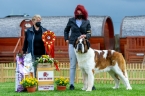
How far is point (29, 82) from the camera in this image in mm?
9672

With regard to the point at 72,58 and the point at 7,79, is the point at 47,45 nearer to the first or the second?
the point at 72,58

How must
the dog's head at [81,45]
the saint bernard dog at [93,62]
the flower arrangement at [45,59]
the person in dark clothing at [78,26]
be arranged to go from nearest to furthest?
1. the dog's head at [81,45]
2. the saint bernard dog at [93,62]
3. the flower arrangement at [45,59]
4. the person in dark clothing at [78,26]

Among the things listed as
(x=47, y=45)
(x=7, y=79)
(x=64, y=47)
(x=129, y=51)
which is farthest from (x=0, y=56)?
(x=47, y=45)

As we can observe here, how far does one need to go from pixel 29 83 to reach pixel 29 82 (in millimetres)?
34

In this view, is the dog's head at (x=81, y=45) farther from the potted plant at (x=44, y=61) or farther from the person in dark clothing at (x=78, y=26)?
the potted plant at (x=44, y=61)

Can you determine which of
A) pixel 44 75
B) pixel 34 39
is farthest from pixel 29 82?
pixel 34 39

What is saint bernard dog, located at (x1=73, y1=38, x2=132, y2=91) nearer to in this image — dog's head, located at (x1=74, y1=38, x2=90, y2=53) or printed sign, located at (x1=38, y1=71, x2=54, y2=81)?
dog's head, located at (x1=74, y1=38, x2=90, y2=53)

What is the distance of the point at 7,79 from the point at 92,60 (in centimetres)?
570

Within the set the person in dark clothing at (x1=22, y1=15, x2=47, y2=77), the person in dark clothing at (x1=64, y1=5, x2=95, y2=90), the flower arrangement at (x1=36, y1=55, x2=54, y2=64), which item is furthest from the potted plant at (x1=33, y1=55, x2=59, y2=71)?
the person in dark clothing at (x1=64, y1=5, x2=95, y2=90)

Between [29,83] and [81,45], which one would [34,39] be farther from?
[81,45]

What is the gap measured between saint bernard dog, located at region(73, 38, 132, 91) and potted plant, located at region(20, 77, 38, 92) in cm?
109

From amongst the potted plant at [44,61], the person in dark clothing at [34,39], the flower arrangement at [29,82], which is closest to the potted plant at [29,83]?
the flower arrangement at [29,82]

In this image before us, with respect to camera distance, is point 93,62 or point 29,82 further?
point 93,62

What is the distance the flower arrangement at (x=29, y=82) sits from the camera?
9695 mm
